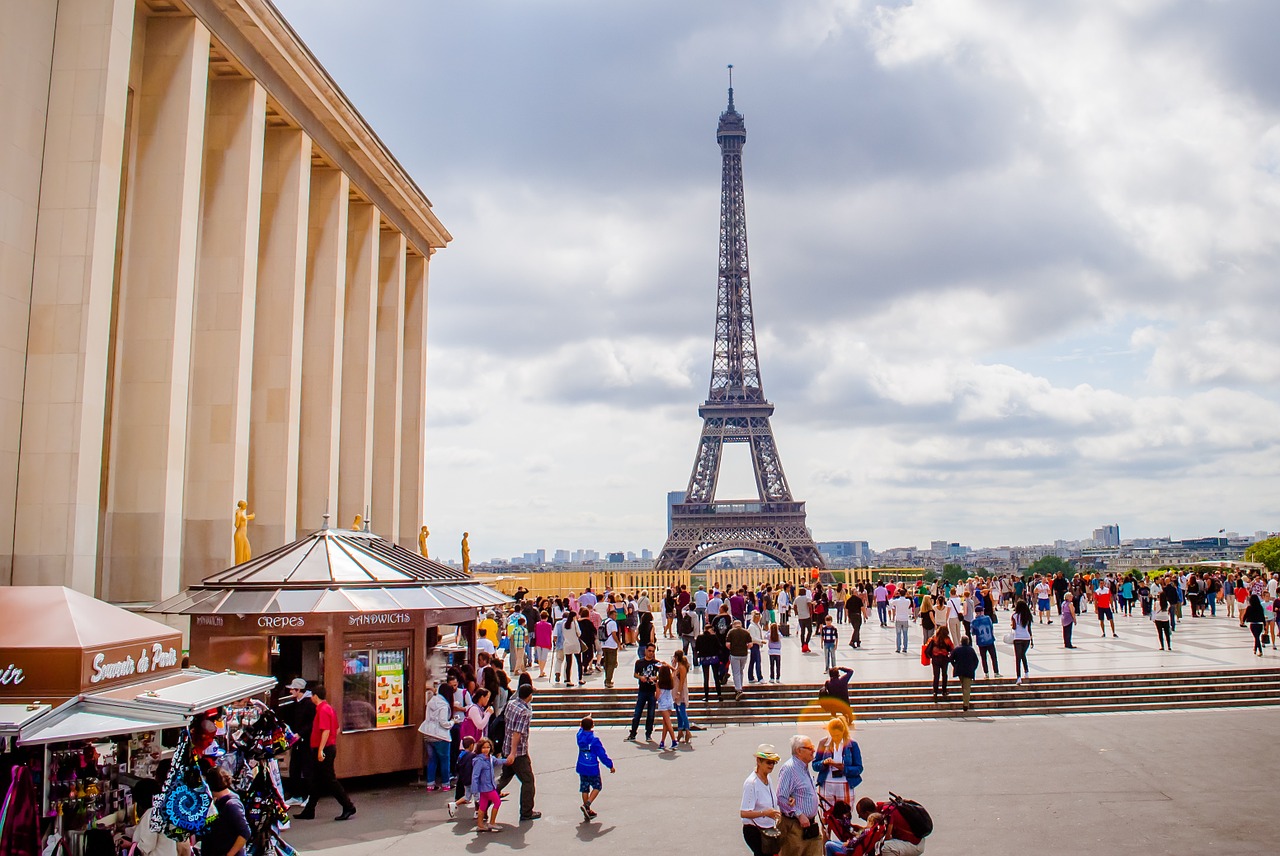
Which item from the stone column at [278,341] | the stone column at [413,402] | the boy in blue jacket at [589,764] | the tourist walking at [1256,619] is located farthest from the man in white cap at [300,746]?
the stone column at [413,402]

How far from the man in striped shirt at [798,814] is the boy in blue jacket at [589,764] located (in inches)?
166

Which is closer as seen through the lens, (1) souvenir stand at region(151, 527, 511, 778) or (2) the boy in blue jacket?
(2) the boy in blue jacket

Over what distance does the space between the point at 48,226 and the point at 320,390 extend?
12.4 meters

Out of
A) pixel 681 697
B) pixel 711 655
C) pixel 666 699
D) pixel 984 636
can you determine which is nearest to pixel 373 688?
pixel 666 699

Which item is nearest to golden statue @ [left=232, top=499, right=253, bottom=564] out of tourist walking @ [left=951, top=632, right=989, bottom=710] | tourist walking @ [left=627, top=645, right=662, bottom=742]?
tourist walking @ [left=627, top=645, right=662, bottom=742]

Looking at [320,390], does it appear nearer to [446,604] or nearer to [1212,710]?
[446,604]

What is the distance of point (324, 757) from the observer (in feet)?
43.1

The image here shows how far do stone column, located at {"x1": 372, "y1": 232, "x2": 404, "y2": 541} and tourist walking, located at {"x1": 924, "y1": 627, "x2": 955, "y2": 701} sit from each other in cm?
2279

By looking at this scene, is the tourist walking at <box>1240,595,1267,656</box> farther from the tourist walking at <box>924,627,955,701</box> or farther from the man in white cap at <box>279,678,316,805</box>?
the man in white cap at <box>279,678,316,805</box>

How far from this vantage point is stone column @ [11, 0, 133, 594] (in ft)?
57.4

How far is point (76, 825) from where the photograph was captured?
955cm

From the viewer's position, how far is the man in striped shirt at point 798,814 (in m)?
8.77

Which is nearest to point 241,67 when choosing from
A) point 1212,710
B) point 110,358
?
point 110,358

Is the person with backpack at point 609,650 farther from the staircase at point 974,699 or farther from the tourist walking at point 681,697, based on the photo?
the tourist walking at point 681,697
